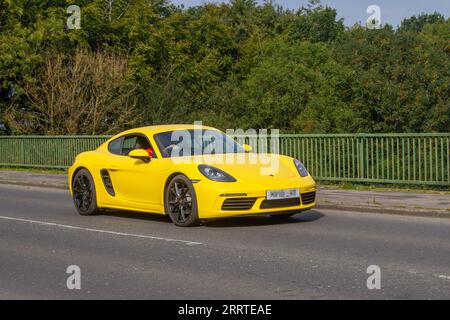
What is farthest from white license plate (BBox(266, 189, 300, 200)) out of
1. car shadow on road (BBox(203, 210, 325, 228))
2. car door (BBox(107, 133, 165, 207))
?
car door (BBox(107, 133, 165, 207))

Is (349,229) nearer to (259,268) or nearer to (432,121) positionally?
(259,268)

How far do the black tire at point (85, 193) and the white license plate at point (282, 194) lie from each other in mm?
3517

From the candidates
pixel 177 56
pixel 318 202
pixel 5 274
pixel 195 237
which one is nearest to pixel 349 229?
pixel 195 237

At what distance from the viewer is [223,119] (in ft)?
128

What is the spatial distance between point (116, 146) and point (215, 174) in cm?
276

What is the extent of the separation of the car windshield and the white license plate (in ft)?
4.67

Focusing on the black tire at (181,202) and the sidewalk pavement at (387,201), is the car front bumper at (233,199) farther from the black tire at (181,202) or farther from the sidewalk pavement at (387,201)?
the sidewalk pavement at (387,201)

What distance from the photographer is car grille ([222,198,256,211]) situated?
38.0 ft

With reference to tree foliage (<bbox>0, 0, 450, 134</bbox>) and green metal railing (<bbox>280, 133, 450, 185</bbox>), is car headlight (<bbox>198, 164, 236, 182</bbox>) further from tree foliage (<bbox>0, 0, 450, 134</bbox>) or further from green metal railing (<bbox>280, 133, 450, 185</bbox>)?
tree foliage (<bbox>0, 0, 450, 134</bbox>)
